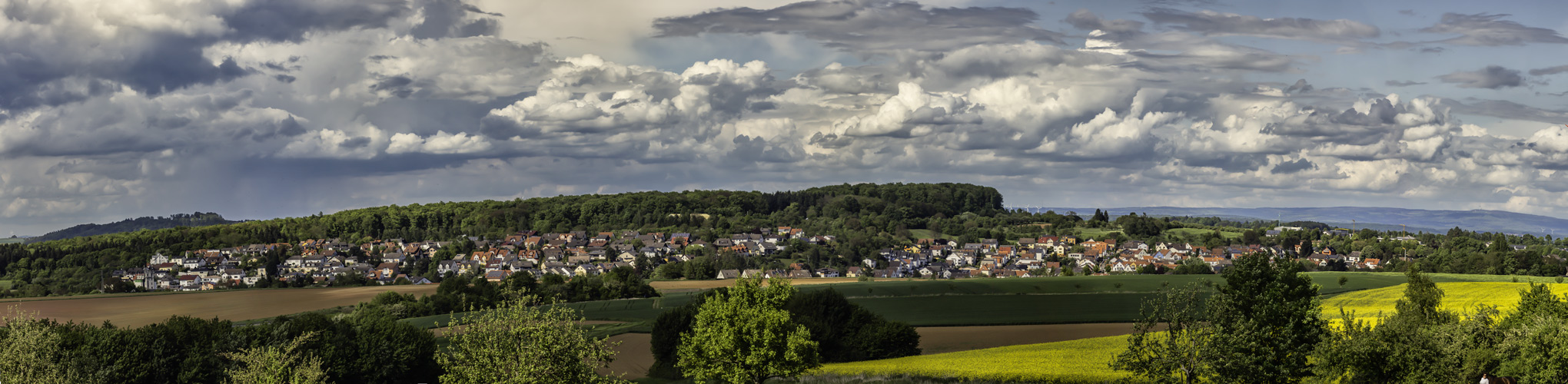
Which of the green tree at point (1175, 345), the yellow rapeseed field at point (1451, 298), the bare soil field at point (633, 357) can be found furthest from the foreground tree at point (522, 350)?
the yellow rapeseed field at point (1451, 298)

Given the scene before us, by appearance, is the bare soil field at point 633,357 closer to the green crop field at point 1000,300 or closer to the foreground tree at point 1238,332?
the green crop field at point 1000,300

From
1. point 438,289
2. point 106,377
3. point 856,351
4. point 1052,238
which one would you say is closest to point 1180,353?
point 856,351

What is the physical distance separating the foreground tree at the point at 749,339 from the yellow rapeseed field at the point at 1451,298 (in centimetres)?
3402

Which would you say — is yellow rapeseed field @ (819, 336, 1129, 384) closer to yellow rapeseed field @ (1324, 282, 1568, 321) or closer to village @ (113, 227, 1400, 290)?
yellow rapeseed field @ (1324, 282, 1568, 321)

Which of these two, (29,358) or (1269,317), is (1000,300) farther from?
(29,358)

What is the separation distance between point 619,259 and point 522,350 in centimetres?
13532

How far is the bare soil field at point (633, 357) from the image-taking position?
4881 cm

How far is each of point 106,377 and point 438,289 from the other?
53703mm

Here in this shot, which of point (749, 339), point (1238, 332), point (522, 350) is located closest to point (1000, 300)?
point (1238, 332)

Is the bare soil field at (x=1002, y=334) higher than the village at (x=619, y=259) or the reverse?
the reverse

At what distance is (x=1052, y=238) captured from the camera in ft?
602

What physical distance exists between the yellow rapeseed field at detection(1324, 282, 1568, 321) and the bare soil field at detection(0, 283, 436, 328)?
8318 cm

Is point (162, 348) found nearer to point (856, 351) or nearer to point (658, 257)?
point (856, 351)

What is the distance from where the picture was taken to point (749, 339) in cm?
3494
